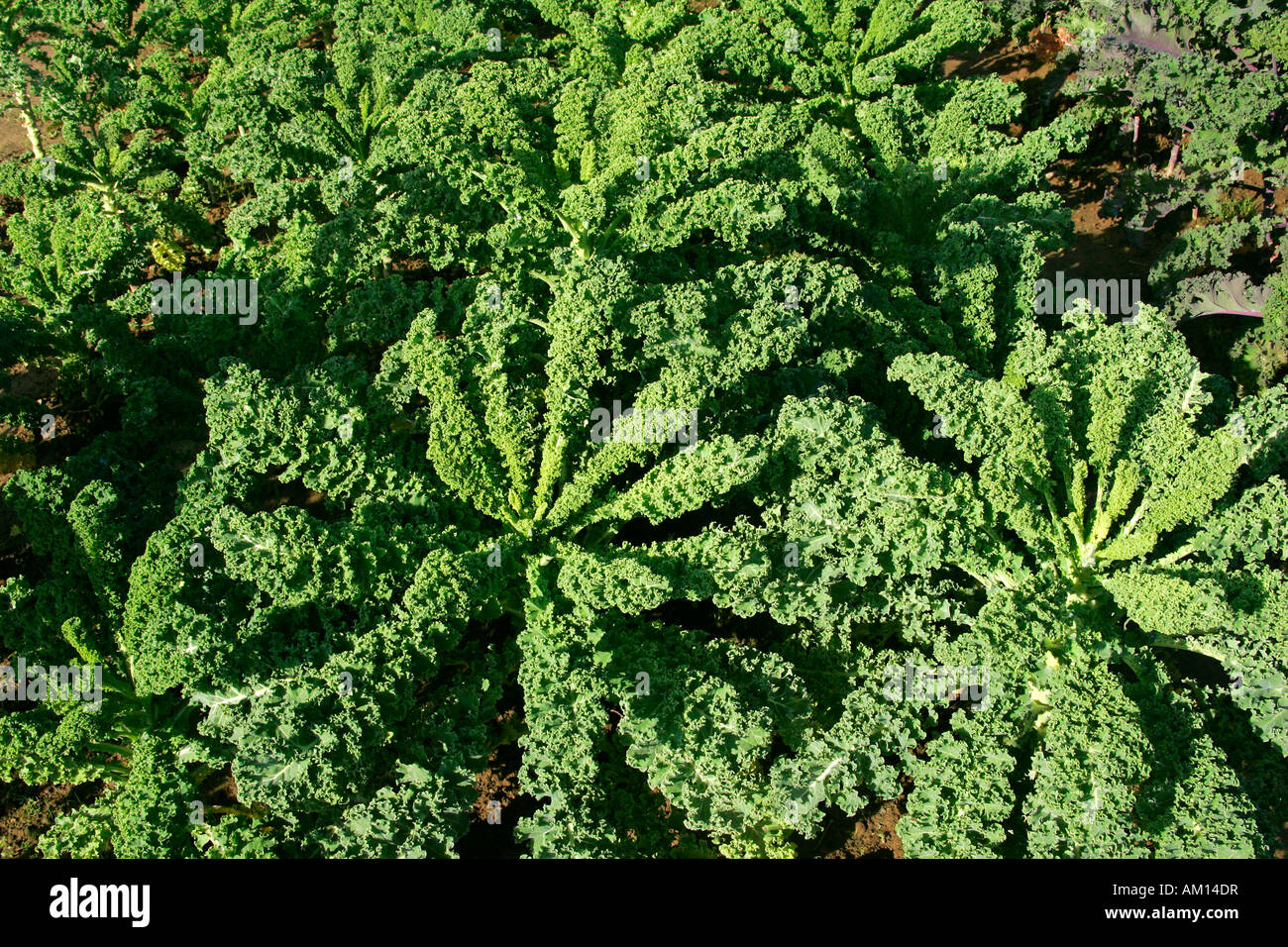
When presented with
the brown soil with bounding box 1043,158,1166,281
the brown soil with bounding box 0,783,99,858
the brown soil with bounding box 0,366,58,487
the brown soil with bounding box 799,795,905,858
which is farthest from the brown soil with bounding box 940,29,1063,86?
the brown soil with bounding box 0,783,99,858

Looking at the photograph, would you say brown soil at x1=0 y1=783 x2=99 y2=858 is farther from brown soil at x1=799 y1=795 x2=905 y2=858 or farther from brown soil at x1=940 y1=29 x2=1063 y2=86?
brown soil at x1=940 y1=29 x2=1063 y2=86

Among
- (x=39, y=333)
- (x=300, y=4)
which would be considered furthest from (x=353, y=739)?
(x=300, y=4)

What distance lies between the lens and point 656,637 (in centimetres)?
1020

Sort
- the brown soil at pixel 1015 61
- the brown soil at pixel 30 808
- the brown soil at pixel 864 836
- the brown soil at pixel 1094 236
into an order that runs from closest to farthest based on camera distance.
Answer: the brown soil at pixel 864 836 < the brown soil at pixel 30 808 < the brown soil at pixel 1094 236 < the brown soil at pixel 1015 61

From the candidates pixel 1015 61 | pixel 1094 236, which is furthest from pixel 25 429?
pixel 1015 61

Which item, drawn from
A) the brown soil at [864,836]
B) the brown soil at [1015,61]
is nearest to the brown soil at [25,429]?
the brown soil at [864,836]

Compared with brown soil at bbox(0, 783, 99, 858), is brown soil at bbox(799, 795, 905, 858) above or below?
below

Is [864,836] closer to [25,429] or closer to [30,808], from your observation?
[30,808]

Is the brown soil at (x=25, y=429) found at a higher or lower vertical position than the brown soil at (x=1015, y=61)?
lower

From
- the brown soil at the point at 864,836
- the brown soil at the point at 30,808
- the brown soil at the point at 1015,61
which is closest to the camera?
the brown soil at the point at 864,836

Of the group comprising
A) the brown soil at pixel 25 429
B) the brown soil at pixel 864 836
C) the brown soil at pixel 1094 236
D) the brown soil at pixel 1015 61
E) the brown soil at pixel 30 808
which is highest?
the brown soil at pixel 1015 61

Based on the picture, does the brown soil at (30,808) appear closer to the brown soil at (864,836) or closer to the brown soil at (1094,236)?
the brown soil at (864,836)

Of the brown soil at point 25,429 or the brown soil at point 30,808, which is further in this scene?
the brown soil at point 25,429
